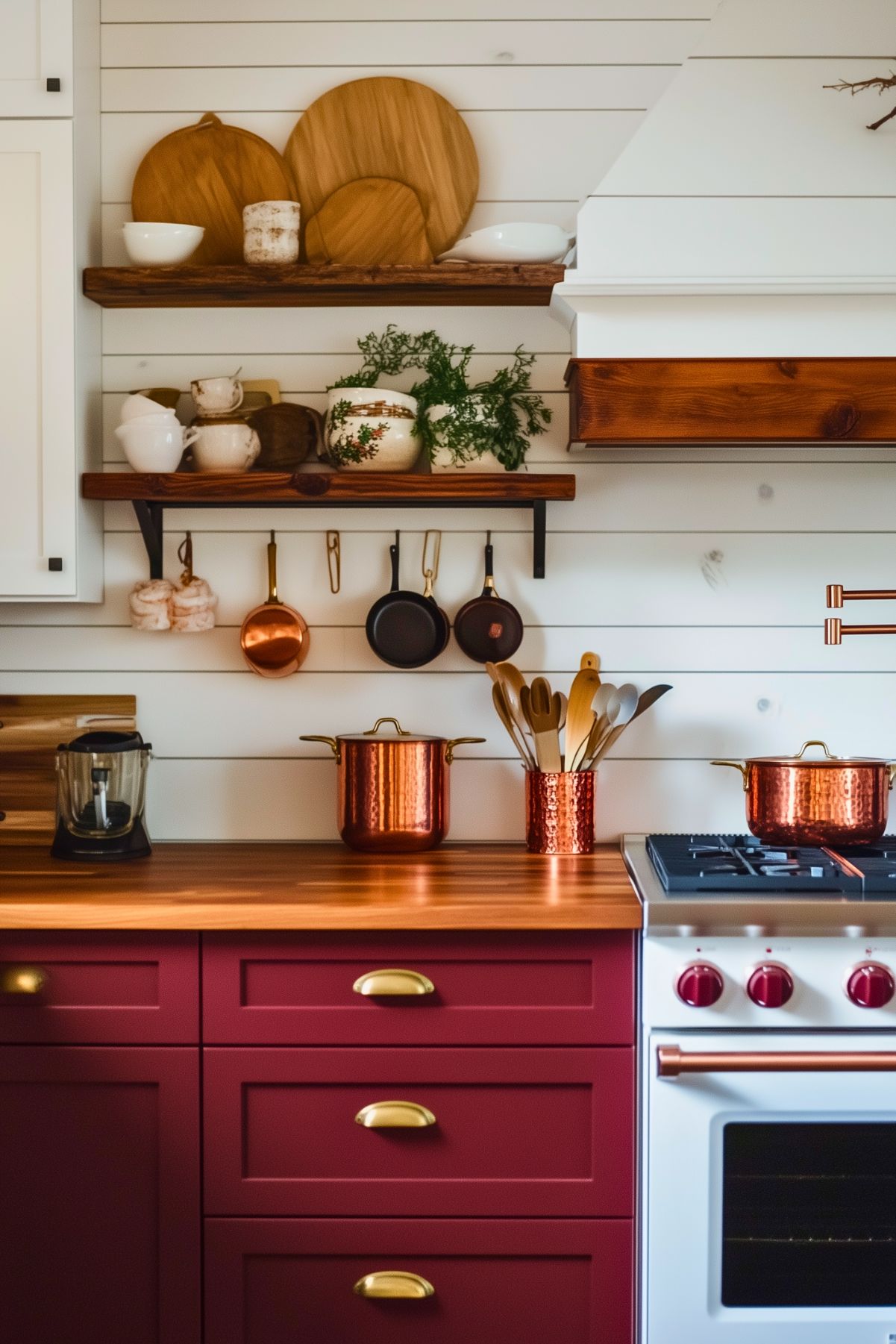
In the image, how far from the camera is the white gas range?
168cm

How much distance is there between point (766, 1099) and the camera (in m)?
1.68

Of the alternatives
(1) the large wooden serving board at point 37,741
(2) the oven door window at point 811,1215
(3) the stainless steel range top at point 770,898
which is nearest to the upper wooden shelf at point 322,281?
(1) the large wooden serving board at point 37,741

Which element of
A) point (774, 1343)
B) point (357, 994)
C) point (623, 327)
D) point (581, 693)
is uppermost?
point (623, 327)

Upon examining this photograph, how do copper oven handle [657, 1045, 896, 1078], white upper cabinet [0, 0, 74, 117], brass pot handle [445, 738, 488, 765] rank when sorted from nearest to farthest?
copper oven handle [657, 1045, 896, 1078], white upper cabinet [0, 0, 74, 117], brass pot handle [445, 738, 488, 765]

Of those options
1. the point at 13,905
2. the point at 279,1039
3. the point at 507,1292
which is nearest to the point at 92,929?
the point at 13,905

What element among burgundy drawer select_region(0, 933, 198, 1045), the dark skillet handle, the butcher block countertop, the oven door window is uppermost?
the dark skillet handle

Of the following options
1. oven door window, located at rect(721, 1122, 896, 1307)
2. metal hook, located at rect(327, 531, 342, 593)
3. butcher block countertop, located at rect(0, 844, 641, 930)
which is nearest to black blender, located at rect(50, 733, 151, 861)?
butcher block countertop, located at rect(0, 844, 641, 930)

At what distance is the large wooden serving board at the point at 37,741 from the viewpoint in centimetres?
232

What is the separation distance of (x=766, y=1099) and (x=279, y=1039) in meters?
0.69

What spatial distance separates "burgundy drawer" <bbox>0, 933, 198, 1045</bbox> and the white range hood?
4.00 feet

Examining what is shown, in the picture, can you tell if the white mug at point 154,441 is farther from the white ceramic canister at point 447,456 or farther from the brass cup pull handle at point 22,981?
the brass cup pull handle at point 22,981

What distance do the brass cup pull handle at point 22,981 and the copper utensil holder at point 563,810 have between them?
868mm

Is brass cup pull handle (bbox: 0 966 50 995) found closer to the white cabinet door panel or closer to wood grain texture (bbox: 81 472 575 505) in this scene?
the white cabinet door panel

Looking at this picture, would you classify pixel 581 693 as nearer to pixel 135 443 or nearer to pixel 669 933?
pixel 669 933
